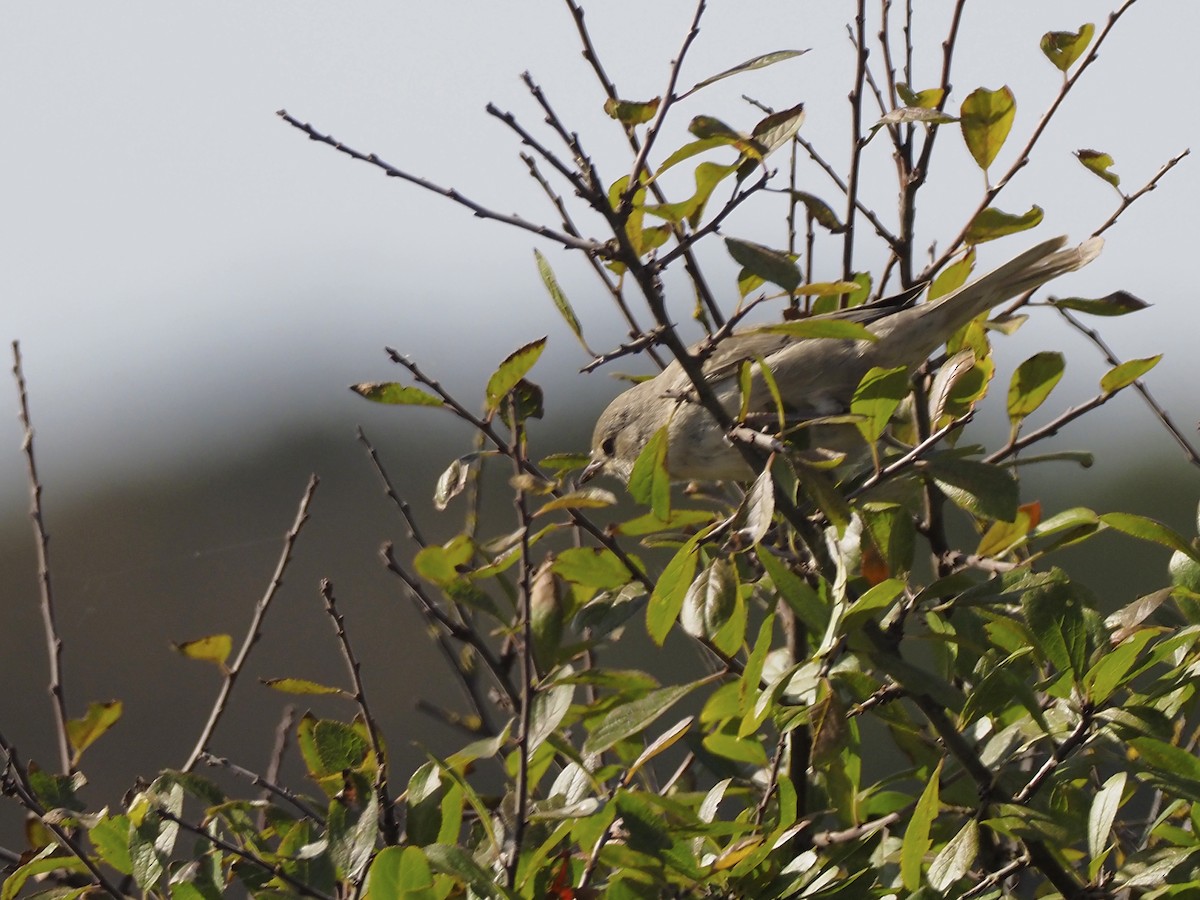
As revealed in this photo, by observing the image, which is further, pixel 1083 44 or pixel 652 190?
pixel 1083 44

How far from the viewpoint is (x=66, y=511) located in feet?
36.8

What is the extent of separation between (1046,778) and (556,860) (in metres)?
0.77

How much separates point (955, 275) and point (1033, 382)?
0.38 m

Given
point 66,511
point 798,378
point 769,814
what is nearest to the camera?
point 769,814

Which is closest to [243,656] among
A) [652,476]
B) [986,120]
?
[652,476]

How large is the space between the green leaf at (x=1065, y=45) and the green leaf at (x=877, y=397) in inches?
35.6

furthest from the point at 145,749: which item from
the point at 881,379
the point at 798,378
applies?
the point at 881,379

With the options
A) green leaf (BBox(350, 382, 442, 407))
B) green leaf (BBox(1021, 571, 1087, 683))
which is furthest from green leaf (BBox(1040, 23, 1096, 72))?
green leaf (BBox(350, 382, 442, 407))

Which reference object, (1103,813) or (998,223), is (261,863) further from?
(998,223)

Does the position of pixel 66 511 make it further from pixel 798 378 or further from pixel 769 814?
pixel 769 814

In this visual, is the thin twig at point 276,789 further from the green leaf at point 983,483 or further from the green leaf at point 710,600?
the green leaf at point 983,483

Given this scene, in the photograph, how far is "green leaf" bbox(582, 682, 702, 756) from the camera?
6.55 ft

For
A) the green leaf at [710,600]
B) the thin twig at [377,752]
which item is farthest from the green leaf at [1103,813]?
the thin twig at [377,752]

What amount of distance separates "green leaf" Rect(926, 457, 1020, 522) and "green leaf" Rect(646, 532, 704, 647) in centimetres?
44
